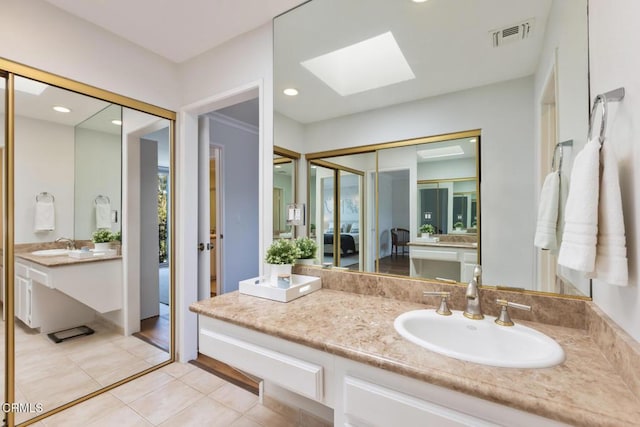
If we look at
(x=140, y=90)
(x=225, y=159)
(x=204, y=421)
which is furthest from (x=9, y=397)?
(x=225, y=159)

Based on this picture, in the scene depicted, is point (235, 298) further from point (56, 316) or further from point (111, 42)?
point (111, 42)

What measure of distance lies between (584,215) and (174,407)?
2.36 meters

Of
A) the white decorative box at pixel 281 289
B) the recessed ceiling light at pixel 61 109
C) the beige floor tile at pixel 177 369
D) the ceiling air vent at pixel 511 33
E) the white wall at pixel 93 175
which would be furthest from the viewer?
the beige floor tile at pixel 177 369

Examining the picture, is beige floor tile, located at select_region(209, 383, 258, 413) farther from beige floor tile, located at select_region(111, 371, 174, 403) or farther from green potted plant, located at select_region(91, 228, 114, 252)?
green potted plant, located at select_region(91, 228, 114, 252)

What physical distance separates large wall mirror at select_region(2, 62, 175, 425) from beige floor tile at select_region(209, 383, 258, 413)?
69 centimetres

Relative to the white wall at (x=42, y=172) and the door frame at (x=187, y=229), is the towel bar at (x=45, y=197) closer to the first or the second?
the white wall at (x=42, y=172)

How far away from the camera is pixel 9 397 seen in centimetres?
161

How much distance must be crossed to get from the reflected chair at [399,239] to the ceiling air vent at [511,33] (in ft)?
3.15

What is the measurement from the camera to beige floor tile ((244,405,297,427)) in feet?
5.63

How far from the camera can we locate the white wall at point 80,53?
1.60 metres

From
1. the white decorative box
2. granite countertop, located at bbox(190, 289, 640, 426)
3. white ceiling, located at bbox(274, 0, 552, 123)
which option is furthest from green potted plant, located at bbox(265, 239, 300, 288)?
white ceiling, located at bbox(274, 0, 552, 123)

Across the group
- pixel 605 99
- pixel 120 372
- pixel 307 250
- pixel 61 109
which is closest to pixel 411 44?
pixel 605 99

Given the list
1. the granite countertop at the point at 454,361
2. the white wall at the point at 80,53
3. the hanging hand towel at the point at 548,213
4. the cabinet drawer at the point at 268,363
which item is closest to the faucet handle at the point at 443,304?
the granite countertop at the point at 454,361

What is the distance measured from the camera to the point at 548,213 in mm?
1139
